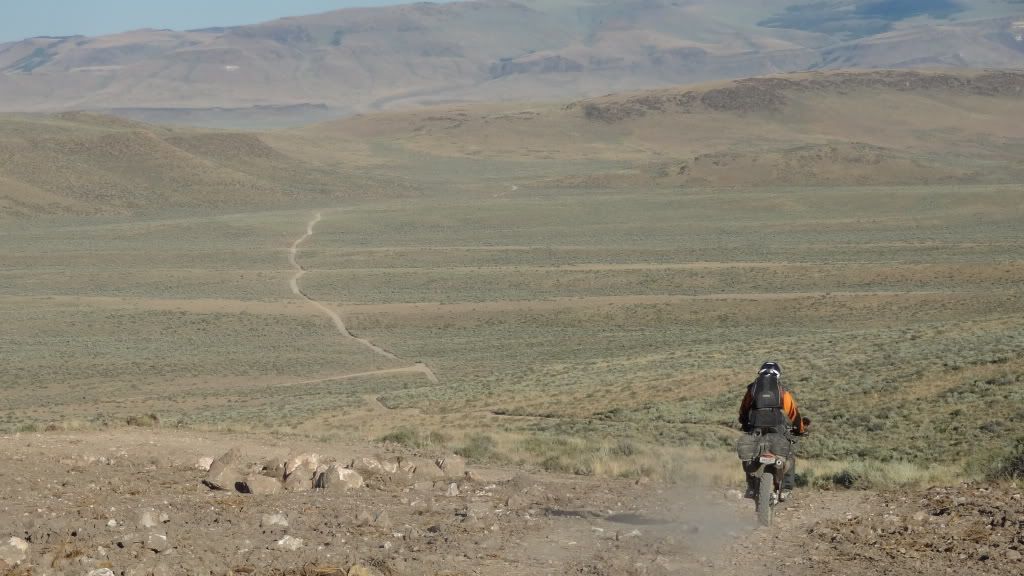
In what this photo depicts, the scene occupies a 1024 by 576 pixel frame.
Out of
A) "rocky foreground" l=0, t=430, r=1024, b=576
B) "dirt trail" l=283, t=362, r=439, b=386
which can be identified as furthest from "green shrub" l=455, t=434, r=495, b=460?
"dirt trail" l=283, t=362, r=439, b=386

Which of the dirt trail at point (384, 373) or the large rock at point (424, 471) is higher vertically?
the large rock at point (424, 471)

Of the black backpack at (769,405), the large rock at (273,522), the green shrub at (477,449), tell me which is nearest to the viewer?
the large rock at (273,522)

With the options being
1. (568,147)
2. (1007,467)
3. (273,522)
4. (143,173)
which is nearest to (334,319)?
(1007,467)

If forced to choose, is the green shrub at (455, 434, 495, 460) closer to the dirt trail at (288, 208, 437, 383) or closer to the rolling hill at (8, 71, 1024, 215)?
the dirt trail at (288, 208, 437, 383)

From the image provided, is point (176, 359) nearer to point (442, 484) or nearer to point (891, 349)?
point (891, 349)

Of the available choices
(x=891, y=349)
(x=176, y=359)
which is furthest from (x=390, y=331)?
(x=891, y=349)

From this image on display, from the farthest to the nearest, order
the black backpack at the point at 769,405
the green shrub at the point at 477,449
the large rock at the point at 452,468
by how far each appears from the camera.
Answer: the green shrub at the point at 477,449 → the large rock at the point at 452,468 → the black backpack at the point at 769,405

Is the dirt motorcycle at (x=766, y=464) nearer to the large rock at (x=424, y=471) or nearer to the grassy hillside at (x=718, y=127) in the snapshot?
the large rock at (x=424, y=471)

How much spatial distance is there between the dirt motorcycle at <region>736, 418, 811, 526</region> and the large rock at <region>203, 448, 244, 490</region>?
4493mm

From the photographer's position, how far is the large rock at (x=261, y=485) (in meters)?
11.3

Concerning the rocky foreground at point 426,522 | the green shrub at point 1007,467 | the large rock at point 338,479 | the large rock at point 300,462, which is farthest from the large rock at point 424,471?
the green shrub at point 1007,467

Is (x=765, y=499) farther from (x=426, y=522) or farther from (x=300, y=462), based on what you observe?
(x=300, y=462)

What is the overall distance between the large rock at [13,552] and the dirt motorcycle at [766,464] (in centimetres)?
525

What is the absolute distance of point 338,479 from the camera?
1149 cm
